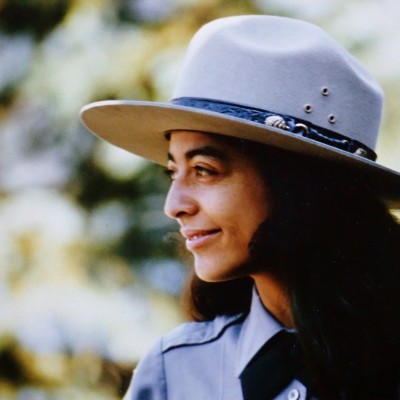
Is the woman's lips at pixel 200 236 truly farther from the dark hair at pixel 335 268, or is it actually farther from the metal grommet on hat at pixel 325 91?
the metal grommet on hat at pixel 325 91

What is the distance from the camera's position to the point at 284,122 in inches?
76.9

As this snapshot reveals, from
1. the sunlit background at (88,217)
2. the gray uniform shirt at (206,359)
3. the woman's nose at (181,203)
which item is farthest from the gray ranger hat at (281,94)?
the sunlit background at (88,217)

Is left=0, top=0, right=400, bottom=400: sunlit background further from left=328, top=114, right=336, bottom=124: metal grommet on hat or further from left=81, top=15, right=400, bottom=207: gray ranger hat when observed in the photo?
left=328, top=114, right=336, bottom=124: metal grommet on hat

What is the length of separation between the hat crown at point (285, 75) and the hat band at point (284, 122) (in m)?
0.01

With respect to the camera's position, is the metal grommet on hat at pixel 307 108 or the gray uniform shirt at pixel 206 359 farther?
the gray uniform shirt at pixel 206 359

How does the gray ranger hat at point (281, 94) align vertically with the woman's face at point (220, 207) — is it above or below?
above


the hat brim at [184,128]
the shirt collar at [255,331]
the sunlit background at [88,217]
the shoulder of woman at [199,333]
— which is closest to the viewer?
the hat brim at [184,128]

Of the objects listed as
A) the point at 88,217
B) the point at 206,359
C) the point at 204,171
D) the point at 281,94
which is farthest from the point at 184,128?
the point at 88,217

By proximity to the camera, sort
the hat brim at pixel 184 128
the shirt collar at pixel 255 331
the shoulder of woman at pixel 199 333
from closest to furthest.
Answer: the hat brim at pixel 184 128 → the shirt collar at pixel 255 331 → the shoulder of woman at pixel 199 333

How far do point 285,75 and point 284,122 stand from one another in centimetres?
11

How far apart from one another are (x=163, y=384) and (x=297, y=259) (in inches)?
18.1

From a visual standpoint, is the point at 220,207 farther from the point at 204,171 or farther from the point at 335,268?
the point at 335,268

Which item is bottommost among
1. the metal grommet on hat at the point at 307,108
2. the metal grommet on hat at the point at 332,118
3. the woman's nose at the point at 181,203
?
the woman's nose at the point at 181,203

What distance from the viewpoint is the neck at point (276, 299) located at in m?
2.10
